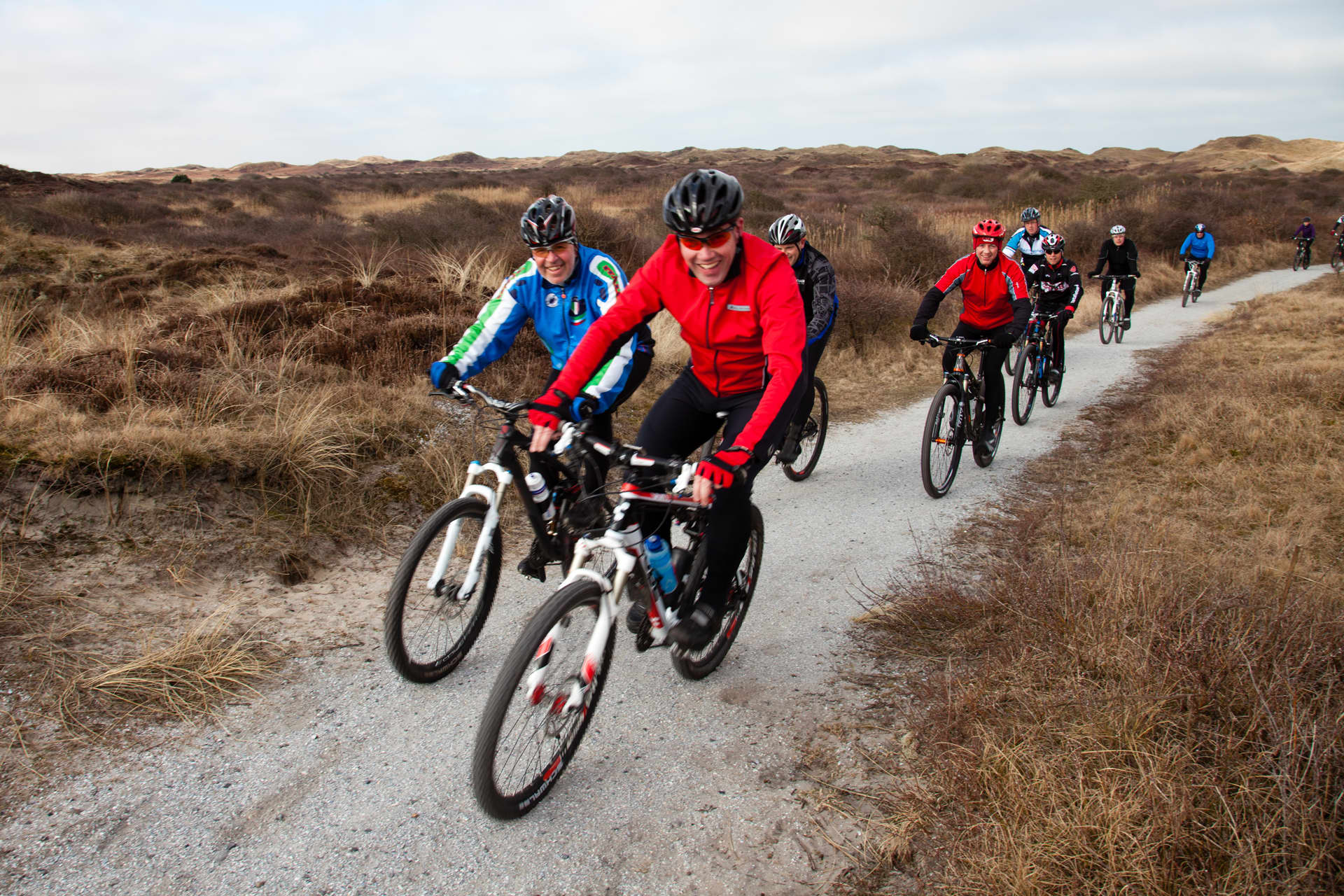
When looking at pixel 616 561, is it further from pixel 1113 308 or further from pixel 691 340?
pixel 1113 308

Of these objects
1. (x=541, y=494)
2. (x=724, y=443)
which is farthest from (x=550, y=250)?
(x=724, y=443)

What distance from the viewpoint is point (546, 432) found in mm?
3049

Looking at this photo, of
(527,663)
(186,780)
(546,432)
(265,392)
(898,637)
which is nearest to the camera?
(527,663)

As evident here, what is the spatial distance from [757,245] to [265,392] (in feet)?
14.7

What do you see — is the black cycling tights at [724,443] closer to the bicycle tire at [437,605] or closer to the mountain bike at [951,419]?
the bicycle tire at [437,605]

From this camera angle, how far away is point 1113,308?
13008mm

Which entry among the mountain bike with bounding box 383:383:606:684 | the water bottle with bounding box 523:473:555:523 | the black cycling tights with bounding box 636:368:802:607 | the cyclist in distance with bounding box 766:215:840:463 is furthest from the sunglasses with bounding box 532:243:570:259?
the cyclist in distance with bounding box 766:215:840:463

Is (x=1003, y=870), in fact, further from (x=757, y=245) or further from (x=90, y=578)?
(x=90, y=578)

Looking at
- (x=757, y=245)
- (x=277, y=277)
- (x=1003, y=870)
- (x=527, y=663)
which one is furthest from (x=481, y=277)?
(x=1003, y=870)

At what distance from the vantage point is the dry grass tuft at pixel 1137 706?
2041 mm

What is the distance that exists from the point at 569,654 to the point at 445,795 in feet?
2.41

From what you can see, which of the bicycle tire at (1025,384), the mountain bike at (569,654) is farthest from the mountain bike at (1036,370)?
the mountain bike at (569,654)

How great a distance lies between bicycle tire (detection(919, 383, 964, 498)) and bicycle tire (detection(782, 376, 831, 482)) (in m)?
0.91

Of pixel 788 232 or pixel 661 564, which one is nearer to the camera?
pixel 661 564
